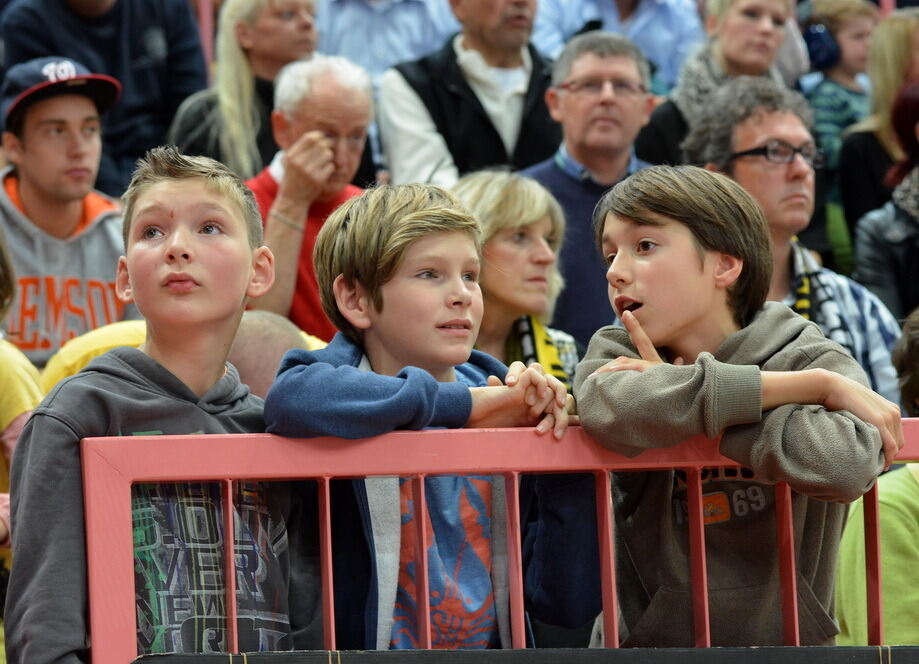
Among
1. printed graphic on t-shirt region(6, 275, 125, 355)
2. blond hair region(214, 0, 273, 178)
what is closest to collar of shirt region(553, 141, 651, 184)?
blond hair region(214, 0, 273, 178)

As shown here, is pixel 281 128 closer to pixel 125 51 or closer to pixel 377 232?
pixel 125 51

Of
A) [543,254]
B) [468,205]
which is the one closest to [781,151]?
[543,254]

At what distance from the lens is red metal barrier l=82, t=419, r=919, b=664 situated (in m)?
2.29

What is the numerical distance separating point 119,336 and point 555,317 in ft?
5.84

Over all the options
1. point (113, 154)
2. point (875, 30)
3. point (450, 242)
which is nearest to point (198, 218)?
point (450, 242)

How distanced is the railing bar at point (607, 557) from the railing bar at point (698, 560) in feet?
0.46

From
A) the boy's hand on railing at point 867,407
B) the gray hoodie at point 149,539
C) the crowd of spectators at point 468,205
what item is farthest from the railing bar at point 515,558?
the boy's hand on railing at point 867,407

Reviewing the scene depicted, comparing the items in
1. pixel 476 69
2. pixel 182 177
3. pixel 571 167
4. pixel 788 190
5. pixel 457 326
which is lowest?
pixel 457 326

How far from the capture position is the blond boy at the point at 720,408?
229 cm

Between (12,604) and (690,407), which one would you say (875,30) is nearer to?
(690,407)

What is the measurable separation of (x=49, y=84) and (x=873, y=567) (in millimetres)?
3313

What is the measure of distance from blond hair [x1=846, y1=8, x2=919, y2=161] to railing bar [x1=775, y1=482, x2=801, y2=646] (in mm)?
4006

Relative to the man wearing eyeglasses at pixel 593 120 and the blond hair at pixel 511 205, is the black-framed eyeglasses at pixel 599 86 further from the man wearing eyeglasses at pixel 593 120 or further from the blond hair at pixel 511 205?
the blond hair at pixel 511 205

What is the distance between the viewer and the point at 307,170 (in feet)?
15.0
